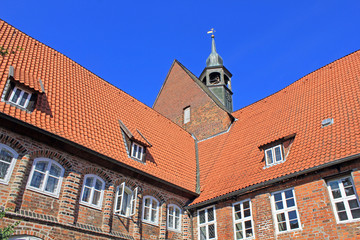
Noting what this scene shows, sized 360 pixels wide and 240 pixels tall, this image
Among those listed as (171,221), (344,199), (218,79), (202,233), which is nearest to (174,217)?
(171,221)

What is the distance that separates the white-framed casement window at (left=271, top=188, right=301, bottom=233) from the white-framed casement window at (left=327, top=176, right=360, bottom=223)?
110cm

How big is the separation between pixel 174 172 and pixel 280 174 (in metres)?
4.53

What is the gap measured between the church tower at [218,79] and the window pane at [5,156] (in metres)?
14.3

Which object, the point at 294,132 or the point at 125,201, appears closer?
the point at 125,201

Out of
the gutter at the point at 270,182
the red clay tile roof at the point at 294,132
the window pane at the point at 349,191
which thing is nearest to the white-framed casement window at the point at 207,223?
the gutter at the point at 270,182

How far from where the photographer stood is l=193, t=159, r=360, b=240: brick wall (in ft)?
27.2

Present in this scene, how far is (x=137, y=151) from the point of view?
11.9 meters

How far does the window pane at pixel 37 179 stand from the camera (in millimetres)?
8492

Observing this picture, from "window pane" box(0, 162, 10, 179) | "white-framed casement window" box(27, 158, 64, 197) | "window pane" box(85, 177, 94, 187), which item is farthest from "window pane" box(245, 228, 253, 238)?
"window pane" box(0, 162, 10, 179)

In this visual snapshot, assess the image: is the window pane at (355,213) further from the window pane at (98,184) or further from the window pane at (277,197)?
the window pane at (98,184)

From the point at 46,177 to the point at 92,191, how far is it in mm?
1513

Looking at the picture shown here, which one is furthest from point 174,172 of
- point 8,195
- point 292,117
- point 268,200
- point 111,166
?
point 8,195

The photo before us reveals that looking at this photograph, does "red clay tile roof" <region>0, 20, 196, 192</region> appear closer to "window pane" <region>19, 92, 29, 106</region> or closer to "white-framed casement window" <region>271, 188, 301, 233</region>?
"window pane" <region>19, 92, 29, 106</region>

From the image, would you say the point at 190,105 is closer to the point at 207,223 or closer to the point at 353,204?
the point at 207,223
